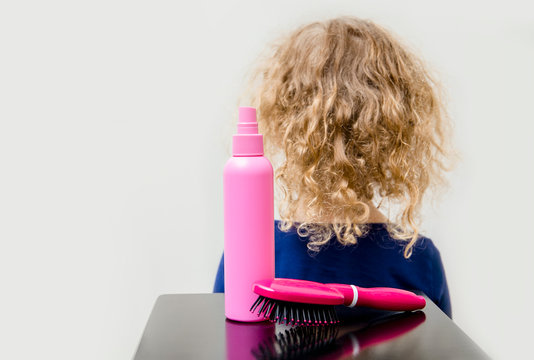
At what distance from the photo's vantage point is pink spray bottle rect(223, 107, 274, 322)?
55cm

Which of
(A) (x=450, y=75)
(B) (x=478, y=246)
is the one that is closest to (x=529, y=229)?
(B) (x=478, y=246)

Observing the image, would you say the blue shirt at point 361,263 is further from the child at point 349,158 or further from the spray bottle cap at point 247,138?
the spray bottle cap at point 247,138

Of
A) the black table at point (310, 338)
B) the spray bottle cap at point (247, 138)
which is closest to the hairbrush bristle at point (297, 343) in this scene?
the black table at point (310, 338)

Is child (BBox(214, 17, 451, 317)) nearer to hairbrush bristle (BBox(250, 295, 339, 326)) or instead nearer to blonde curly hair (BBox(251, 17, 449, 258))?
blonde curly hair (BBox(251, 17, 449, 258))

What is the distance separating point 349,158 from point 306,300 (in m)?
0.29

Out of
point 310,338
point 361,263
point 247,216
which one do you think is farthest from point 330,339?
point 361,263

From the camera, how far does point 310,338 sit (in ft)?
1.69

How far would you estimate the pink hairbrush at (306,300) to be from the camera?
0.52 meters

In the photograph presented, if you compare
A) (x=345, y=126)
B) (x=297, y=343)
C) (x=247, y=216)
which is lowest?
(x=297, y=343)

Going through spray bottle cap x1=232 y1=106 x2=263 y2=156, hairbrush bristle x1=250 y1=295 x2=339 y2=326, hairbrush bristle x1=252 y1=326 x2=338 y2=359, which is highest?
spray bottle cap x1=232 y1=106 x2=263 y2=156

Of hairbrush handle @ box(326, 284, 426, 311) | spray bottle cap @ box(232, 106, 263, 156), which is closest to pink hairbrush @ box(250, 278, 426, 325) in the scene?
hairbrush handle @ box(326, 284, 426, 311)

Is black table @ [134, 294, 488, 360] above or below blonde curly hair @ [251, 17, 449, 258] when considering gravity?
below

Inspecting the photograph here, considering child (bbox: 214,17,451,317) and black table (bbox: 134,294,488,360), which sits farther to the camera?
child (bbox: 214,17,451,317)

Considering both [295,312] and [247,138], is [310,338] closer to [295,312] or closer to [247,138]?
[295,312]
